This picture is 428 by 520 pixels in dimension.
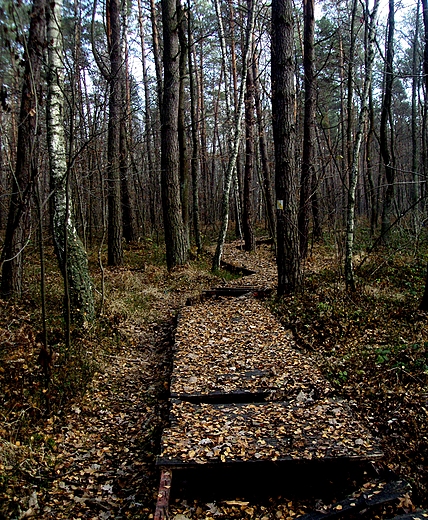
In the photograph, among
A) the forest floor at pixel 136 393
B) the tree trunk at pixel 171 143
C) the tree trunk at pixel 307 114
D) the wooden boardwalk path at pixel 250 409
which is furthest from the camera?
the tree trunk at pixel 307 114

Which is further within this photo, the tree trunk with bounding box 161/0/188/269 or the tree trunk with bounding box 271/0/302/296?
the tree trunk with bounding box 161/0/188/269

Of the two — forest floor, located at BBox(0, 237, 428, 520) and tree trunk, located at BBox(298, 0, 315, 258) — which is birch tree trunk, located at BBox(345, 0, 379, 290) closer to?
forest floor, located at BBox(0, 237, 428, 520)

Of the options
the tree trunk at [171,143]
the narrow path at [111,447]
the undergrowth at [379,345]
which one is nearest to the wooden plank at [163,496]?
the narrow path at [111,447]

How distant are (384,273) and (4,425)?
8.78m

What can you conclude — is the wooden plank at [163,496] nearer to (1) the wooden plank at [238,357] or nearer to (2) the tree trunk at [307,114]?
(1) the wooden plank at [238,357]

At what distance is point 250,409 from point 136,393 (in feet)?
5.80

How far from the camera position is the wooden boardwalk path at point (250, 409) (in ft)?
12.0

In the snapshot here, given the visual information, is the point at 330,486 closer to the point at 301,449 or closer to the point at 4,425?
the point at 301,449

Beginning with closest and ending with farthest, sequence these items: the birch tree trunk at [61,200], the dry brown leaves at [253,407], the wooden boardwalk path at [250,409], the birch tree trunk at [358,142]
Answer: the wooden boardwalk path at [250,409] < the dry brown leaves at [253,407] < the birch tree trunk at [61,200] < the birch tree trunk at [358,142]

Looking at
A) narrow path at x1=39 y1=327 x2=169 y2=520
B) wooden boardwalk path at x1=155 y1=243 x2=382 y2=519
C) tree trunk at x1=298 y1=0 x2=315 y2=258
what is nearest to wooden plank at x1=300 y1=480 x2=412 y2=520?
wooden boardwalk path at x1=155 y1=243 x2=382 y2=519

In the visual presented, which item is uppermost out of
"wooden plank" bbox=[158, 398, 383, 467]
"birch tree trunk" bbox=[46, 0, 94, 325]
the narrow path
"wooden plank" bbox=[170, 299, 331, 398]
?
"birch tree trunk" bbox=[46, 0, 94, 325]

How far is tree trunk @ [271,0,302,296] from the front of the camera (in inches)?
331

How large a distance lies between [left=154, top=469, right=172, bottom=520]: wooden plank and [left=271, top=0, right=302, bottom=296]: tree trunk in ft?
19.0

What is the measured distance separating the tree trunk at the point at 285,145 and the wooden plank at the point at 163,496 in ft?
19.0
